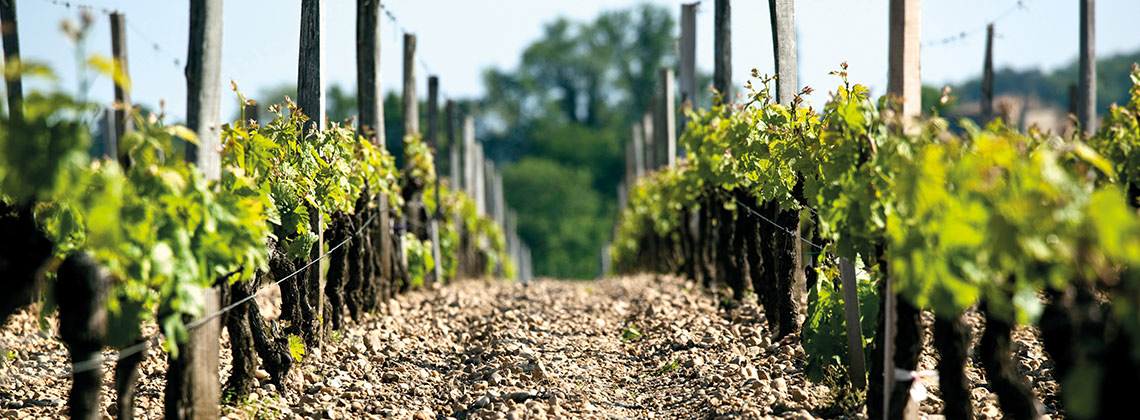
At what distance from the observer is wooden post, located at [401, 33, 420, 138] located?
520 inches

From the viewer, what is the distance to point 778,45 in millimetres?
7180

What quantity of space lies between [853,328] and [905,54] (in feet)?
4.98

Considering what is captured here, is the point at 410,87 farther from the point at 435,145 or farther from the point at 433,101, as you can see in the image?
the point at 433,101

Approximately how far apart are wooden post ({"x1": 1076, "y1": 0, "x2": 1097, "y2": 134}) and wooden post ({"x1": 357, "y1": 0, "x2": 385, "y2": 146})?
27.1 ft

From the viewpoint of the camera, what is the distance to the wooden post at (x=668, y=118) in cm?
1698

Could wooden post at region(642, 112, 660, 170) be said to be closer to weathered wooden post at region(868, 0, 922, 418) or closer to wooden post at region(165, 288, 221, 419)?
weathered wooden post at region(868, 0, 922, 418)

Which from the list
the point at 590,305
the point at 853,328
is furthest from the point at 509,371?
the point at 590,305

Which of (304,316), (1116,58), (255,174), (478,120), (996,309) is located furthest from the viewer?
(1116,58)

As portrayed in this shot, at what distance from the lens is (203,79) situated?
176 inches

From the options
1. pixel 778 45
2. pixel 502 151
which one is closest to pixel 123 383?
pixel 778 45

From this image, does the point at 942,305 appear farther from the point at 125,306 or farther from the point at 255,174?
the point at 255,174

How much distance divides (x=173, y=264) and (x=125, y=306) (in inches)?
18.2

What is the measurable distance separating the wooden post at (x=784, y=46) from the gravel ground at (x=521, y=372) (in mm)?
1813

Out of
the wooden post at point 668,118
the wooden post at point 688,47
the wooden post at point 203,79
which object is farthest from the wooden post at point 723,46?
the wooden post at point 203,79
